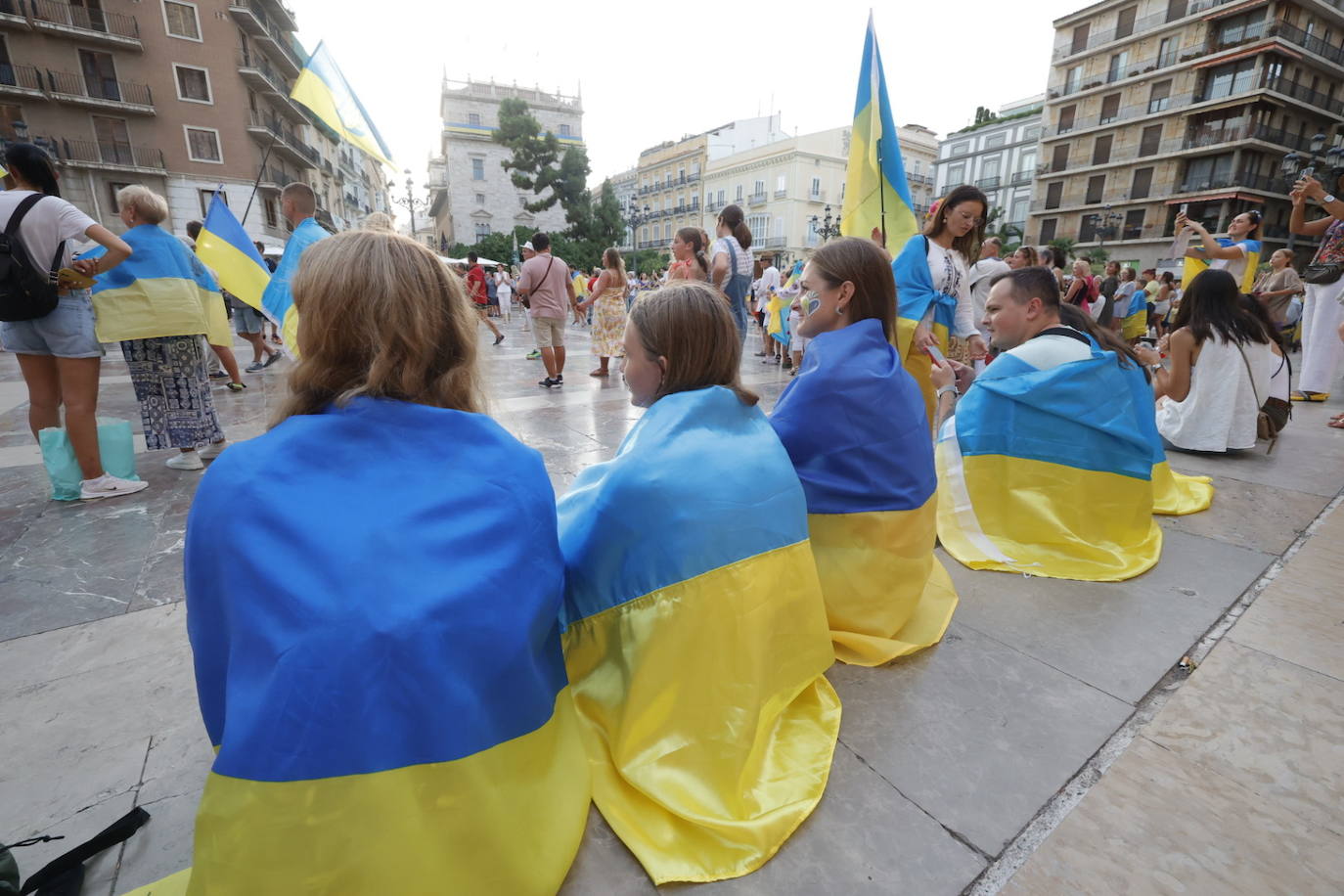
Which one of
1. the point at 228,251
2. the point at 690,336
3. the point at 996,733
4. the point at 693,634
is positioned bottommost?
the point at 996,733

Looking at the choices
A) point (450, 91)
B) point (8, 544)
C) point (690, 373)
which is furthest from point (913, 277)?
point (450, 91)

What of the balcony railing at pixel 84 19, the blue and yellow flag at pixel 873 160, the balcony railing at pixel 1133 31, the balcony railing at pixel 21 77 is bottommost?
the blue and yellow flag at pixel 873 160

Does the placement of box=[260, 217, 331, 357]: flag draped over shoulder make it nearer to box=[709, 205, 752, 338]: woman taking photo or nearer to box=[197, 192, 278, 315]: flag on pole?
box=[197, 192, 278, 315]: flag on pole

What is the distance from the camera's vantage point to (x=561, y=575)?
1.36 metres

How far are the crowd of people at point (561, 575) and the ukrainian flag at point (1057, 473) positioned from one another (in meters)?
0.02

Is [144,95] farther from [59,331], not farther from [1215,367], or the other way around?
[1215,367]

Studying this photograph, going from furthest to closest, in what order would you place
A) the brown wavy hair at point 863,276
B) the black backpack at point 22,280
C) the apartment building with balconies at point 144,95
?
the apartment building with balconies at point 144,95
the black backpack at point 22,280
the brown wavy hair at point 863,276

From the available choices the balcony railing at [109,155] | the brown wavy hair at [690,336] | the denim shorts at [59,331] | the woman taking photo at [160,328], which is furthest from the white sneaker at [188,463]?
the balcony railing at [109,155]

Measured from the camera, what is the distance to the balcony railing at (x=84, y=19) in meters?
24.0

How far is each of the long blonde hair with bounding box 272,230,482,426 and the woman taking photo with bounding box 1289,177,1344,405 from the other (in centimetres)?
708

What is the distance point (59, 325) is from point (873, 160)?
4631mm

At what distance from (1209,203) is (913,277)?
4244 centimetres

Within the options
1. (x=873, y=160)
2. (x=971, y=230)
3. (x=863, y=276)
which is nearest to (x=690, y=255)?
(x=873, y=160)

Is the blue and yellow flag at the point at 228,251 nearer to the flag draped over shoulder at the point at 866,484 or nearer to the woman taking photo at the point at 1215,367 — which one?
the flag draped over shoulder at the point at 866,484
